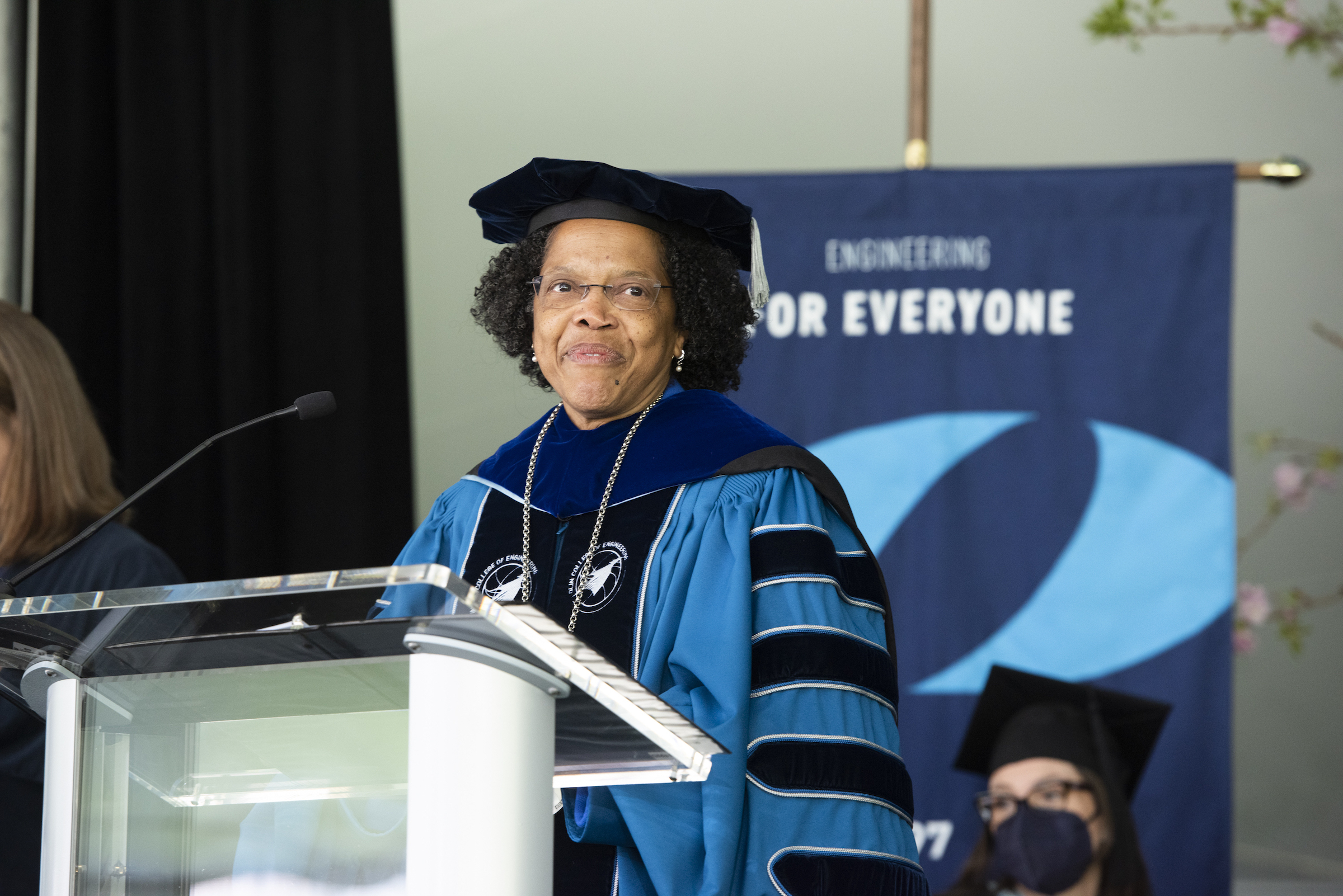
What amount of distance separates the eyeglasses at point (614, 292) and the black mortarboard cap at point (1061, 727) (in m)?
1.53

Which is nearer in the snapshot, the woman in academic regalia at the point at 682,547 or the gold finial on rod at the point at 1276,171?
the woman in academic regalia at the point at 682,547

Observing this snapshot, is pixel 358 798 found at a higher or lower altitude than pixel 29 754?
higher

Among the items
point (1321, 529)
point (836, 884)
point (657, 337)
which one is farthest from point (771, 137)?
point (836, 884)

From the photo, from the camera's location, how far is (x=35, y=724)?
8.05ft

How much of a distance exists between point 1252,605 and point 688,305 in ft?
7.85

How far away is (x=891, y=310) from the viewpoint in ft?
10.6

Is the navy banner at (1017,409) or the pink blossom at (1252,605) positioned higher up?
the navy banner at (1017,409)

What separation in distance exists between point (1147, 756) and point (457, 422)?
85.0 inches

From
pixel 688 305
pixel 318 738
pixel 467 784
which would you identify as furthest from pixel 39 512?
pixel 467 784

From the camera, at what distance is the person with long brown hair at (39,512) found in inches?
97.1

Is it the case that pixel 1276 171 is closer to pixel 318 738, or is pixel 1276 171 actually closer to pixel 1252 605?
pixel 1252 605

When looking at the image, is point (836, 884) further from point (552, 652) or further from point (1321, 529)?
point (1321, 529)

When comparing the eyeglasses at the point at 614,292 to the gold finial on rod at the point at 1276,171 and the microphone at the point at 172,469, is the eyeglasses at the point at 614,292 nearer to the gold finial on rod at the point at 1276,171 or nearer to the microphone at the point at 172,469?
the microphone at the point at 172,469

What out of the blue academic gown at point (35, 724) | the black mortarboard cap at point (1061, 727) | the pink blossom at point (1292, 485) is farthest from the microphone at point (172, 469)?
the pink blossom at point (1292, 485)
